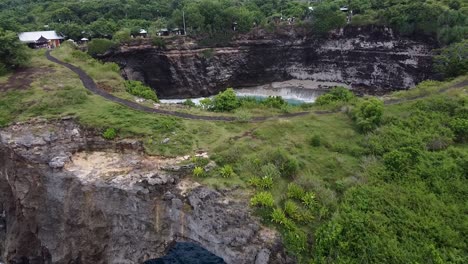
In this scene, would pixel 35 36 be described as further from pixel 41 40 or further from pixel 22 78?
pixel 22 78

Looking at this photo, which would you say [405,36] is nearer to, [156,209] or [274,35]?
[274,35]

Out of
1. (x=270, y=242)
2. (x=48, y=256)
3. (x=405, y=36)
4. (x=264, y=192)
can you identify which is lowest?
A: (x=48, y=256)

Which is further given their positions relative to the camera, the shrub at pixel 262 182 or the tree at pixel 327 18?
the tree at pixel 327 18

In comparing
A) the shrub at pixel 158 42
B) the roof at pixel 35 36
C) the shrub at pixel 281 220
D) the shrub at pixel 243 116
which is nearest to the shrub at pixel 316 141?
the shrub at pixel 243 116

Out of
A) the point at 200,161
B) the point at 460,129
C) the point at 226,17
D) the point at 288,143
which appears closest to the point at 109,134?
the point at 200,161

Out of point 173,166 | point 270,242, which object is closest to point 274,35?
point 173,166

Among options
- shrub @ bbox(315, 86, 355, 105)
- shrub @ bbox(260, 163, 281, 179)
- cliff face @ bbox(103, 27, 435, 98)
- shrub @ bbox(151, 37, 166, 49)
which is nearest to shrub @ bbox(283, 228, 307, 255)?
shrub @ bbox(260, 163, 281, 179)

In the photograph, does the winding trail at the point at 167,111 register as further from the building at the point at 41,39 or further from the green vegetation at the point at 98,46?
the building at the point at 41,39
